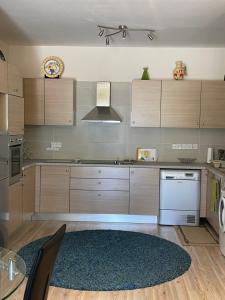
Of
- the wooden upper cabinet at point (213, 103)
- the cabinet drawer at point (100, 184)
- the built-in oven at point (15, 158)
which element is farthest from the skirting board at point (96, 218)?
the wooden upper cabinet at point (213, 103)

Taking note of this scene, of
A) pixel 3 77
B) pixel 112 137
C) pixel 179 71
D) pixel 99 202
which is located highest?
pixel 179 71

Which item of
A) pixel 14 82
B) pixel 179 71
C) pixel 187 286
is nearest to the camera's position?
pixel 187 286

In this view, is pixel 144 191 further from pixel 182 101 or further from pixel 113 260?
pixel 113 260

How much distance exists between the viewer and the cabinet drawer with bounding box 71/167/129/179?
5.12 meters

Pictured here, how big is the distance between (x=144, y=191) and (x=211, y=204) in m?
0.94

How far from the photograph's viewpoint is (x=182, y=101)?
523 centimetres

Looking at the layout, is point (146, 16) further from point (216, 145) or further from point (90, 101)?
point (216, 145)

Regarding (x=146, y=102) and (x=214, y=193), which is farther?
(x=146, y=102)

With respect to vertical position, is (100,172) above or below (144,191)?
above

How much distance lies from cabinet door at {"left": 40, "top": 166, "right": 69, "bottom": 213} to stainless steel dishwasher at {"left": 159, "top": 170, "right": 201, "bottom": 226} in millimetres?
1368

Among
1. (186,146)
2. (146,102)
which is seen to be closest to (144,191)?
(186,146)

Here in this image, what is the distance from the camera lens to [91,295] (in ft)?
9.91

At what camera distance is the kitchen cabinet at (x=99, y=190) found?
5129mm

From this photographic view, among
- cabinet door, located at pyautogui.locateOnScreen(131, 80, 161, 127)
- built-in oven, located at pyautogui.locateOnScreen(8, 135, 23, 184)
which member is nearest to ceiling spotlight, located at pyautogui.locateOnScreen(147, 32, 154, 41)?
cabinet door, located at pyautogui.locateOnScreen(131, 80, 161, 127)
